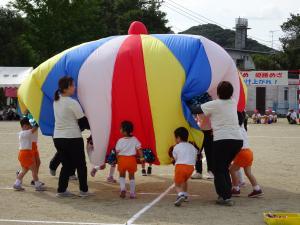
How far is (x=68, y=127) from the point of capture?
743 cm

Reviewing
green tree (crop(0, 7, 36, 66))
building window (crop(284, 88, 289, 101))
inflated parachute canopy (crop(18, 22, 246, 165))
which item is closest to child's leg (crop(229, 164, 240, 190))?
inflated parachute canopy (crop(18, 22, 246, 165))

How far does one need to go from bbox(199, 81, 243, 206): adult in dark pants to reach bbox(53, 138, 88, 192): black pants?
5.99 feet

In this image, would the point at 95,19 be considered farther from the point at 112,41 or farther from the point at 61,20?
the point at 112,41

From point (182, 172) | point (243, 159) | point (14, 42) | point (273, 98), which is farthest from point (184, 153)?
point (14, 42)

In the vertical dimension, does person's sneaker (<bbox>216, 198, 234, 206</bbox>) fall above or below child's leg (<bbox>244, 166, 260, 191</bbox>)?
below

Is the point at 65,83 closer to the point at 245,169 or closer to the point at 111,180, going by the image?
the point at 111,180

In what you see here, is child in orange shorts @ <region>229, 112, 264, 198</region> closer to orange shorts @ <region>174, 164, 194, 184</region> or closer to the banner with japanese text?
orange shorts @ <region>174, 164, 194, 184</region>

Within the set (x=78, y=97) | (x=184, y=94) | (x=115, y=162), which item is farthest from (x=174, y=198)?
(x=78, y=97)

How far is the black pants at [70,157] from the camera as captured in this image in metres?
7.43

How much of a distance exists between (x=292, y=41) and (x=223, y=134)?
54580 millimetres

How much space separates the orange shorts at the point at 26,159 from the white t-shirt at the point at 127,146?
1.62 m

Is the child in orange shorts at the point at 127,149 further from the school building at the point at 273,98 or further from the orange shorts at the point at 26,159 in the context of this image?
the school building at the point at 273,98

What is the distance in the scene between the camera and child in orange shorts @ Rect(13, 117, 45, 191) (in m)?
8.23

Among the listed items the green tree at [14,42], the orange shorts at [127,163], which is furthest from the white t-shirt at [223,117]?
the green tree at [14,42]
